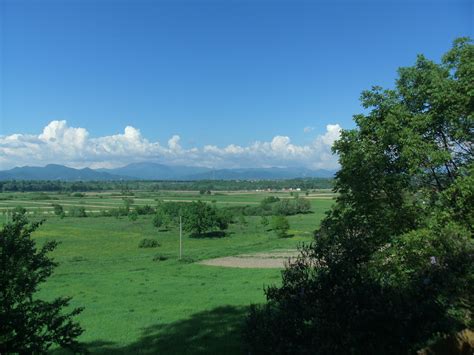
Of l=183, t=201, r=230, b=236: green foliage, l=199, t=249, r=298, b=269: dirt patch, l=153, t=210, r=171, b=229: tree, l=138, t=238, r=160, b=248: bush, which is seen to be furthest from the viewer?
l=153, t=210, r=171, b=229: tree

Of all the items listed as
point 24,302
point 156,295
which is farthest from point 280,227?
point 24,302

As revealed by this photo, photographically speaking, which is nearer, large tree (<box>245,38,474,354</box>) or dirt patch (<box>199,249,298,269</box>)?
large tree (<box>245,38,474,354</box>)

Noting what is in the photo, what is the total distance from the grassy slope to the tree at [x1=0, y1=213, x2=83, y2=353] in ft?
13.6

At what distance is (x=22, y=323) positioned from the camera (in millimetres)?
6285

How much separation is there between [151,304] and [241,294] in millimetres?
4849

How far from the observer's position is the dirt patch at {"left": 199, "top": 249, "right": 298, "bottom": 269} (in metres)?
38.7

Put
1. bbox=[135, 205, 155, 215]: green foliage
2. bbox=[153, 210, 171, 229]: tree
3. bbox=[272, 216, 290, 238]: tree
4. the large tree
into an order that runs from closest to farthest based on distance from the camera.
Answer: the large tree
bbox=[272, 216, 290, 238]: tree
bbox=[153, 210, 171, 229]: tree
bbox=[135, 205, 155, 215]: green foliage

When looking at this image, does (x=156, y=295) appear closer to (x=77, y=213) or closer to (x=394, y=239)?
(x=394, y=239)

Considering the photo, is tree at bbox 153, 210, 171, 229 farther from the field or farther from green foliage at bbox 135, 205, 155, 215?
green foliage at bbox 135, 205, 155, 215

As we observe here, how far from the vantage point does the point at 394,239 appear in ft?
40.7

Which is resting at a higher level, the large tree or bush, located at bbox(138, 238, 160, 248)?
the large tree

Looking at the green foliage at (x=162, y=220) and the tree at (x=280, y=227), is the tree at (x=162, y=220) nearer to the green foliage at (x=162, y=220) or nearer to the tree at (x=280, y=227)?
the green foliage at (x=162, y=220)

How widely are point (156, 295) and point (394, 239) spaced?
1552cm

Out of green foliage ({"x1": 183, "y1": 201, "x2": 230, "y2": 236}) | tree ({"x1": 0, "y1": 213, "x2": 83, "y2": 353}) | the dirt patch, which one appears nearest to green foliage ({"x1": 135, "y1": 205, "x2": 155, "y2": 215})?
green foliage ({"x1": 183, "y1": 201, "x2": 230, "y2": 236})
